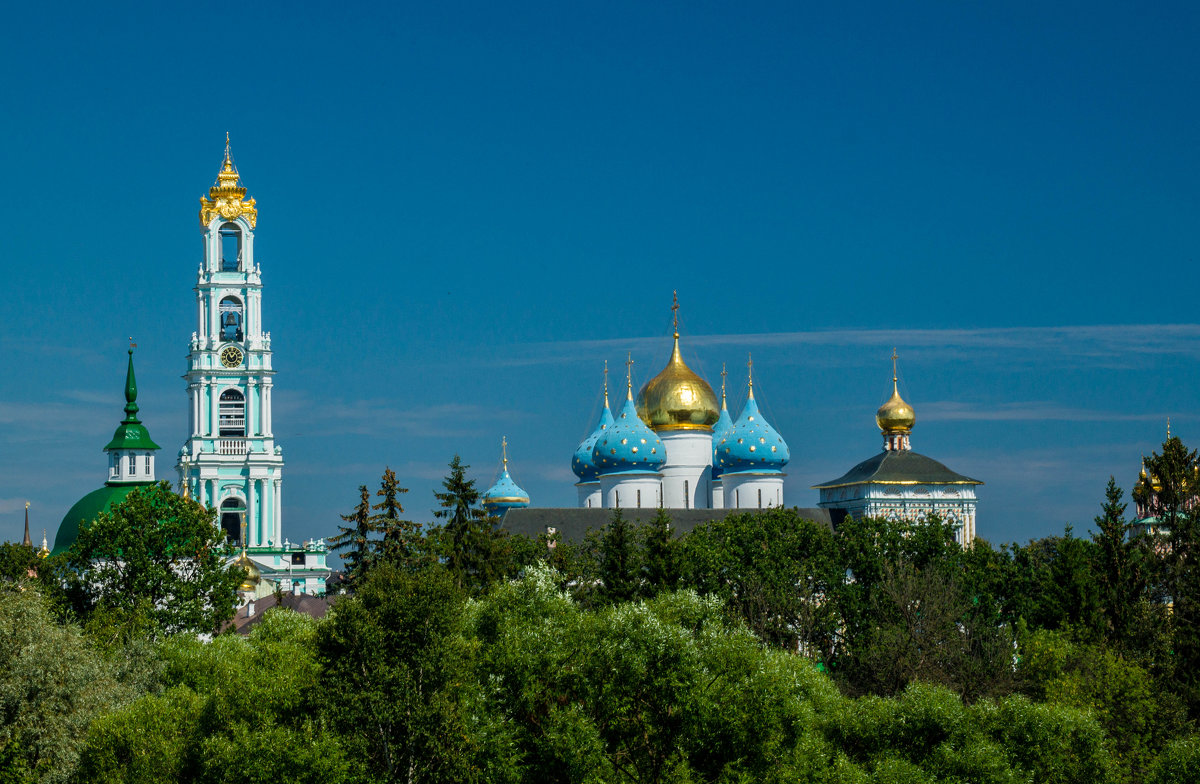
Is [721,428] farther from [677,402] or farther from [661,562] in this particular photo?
[661,562]

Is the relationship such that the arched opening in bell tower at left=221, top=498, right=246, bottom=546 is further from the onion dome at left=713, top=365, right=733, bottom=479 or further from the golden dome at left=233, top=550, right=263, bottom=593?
the onion dome at left=713, top=365, right=733, bottom=479

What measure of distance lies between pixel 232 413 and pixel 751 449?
1359 inches

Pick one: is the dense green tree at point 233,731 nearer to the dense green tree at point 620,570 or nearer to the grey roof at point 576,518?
the dense green tree at point 620,570

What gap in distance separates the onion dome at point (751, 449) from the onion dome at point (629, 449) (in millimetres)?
3767

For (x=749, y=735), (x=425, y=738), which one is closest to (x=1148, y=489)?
(x=749, y=735)

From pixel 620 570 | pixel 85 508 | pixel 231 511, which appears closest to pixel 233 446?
pixel 231 511

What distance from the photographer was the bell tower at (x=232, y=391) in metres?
102

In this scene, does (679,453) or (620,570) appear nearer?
(620,570)

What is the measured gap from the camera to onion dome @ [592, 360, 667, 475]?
82.9 metres

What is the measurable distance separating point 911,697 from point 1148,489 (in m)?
24.5

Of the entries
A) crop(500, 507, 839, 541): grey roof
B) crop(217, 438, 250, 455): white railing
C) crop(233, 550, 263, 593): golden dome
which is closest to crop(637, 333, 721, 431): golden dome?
crop(500, 507, 839, 541): grey roof

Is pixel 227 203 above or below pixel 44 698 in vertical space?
above

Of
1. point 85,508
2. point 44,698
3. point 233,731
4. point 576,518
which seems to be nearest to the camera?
point 233,731

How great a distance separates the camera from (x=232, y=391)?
104 meters
